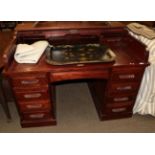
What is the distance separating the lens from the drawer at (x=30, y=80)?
4.31ft

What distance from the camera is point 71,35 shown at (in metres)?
1.61

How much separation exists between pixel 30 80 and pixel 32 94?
5.5 inches

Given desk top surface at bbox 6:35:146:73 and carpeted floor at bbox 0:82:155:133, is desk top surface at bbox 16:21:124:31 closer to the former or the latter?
desk top surface at bbox 6:35:146:73

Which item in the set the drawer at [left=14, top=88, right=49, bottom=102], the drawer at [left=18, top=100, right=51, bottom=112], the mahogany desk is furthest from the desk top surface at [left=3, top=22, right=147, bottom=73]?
the drawer at [left=18, top=100, right=51, bottom=112]

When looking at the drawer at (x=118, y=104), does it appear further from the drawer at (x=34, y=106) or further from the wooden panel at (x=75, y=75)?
the drawer at (x=34, y=106)

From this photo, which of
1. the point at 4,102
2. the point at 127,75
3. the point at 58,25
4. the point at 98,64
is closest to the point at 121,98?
the point at 127,75

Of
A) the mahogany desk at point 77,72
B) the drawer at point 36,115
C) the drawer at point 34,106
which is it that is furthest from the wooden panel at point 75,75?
the drawer at point 36,115

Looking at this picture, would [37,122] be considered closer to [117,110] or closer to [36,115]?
[36,115]

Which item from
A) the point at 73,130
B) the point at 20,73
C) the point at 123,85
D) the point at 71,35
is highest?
the point at 71,35

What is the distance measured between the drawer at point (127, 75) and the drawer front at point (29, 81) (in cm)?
53
